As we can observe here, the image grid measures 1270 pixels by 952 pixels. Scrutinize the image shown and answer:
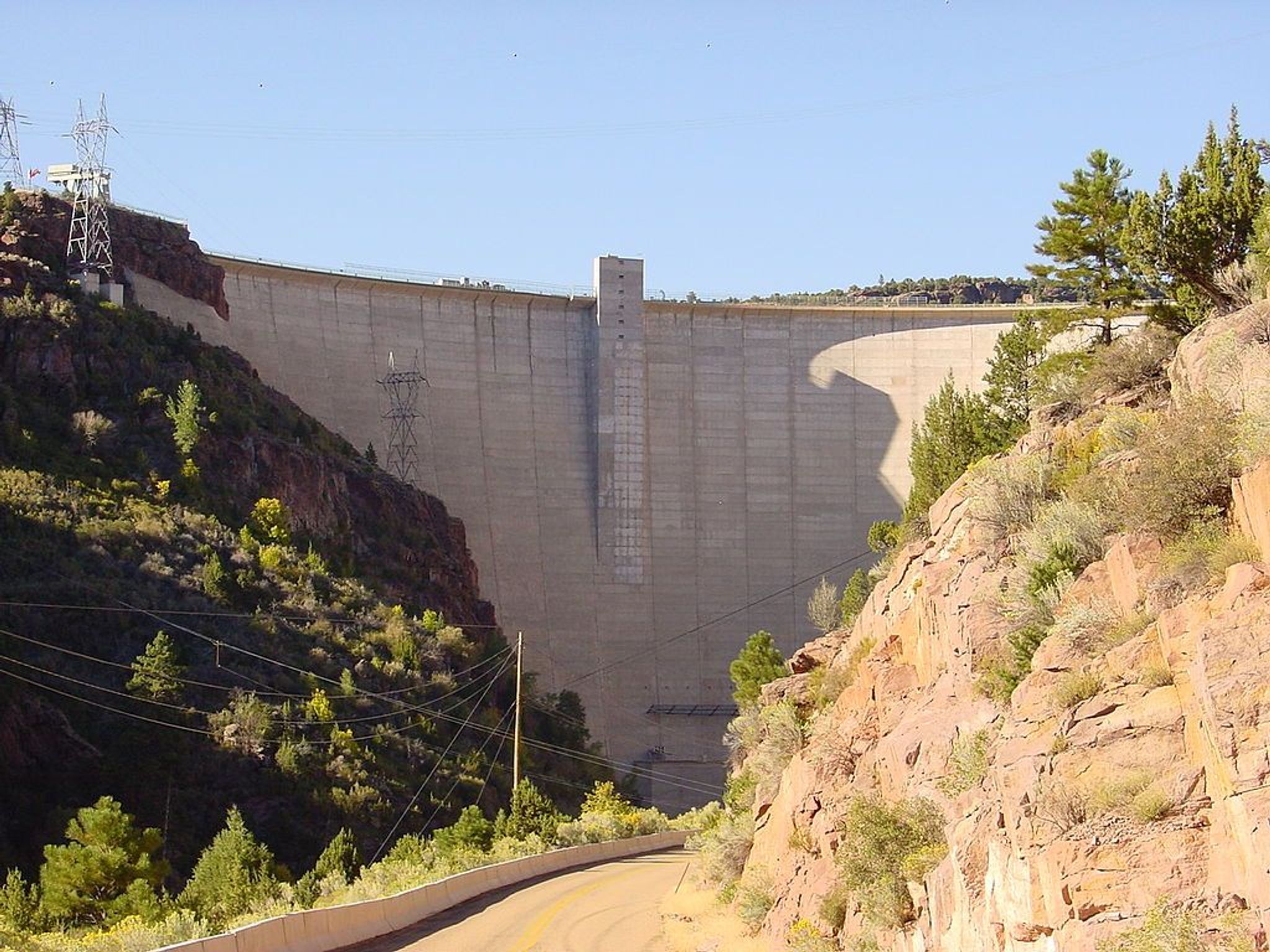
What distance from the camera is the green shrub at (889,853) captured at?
17.0 meters

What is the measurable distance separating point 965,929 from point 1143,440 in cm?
566

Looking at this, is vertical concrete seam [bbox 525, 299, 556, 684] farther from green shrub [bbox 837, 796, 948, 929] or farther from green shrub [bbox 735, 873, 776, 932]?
green shrub [bbox 837, 796, 948, 929]

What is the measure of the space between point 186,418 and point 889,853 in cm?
4263

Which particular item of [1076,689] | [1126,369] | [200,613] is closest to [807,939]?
[1076,689]

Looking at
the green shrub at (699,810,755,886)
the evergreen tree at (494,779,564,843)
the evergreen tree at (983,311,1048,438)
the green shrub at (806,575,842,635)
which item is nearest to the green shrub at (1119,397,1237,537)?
the green shrub at (699,810,755,886)

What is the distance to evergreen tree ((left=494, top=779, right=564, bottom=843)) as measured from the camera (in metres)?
40.8

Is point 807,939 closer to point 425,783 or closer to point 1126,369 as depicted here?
point 1126,369

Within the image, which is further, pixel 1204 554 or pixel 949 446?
pixel 949 446

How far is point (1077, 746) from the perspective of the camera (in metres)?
13.5

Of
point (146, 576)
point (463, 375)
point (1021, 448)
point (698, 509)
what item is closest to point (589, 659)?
point (698, 509)

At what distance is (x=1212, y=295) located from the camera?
28141 millimetres

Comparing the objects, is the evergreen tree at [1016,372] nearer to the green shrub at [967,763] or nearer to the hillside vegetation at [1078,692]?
the hillside vegetation at [1078,692]

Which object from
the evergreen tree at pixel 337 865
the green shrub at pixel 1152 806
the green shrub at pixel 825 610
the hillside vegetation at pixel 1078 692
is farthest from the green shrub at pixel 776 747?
the green shrub at pixel 825 610

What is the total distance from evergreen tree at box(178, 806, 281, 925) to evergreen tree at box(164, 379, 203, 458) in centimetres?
2050
